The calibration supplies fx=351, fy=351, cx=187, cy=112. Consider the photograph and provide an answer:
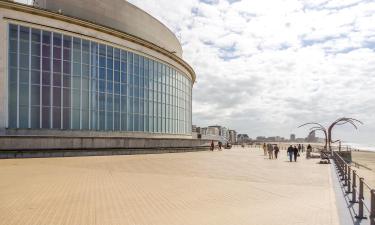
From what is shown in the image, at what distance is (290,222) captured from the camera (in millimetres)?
7867

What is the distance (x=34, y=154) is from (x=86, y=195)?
1623cm

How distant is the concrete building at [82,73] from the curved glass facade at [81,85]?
77 millimetres

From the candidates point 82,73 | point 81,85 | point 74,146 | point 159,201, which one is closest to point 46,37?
point 82,73

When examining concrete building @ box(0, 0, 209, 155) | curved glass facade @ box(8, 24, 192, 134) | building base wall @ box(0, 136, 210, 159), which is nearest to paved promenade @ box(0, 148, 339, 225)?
building base wall @ box(0, 136, 210, 159)

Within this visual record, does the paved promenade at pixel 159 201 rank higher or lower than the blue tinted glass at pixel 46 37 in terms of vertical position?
lower

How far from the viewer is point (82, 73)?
3316cm

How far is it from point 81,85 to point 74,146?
781 centimetres

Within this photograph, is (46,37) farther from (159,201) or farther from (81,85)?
(159,201)

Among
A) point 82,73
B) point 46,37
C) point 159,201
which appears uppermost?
point 46,37

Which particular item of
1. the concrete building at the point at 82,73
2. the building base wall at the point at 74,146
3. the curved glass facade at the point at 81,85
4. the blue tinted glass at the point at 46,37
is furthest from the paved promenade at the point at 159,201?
the blue tinted glass at the point at 46,37

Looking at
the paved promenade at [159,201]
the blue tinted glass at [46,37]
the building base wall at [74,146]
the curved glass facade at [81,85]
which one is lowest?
the paved promenade at [159,201]

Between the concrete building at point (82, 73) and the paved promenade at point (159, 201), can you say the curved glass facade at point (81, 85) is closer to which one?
the concrete building at point (82, 73)

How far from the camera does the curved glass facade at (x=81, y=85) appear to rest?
28594mm

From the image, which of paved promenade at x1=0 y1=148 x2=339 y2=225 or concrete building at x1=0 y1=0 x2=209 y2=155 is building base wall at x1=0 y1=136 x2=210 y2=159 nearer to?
concrete building at x1=0 y1=0 x2=209 y2=155
